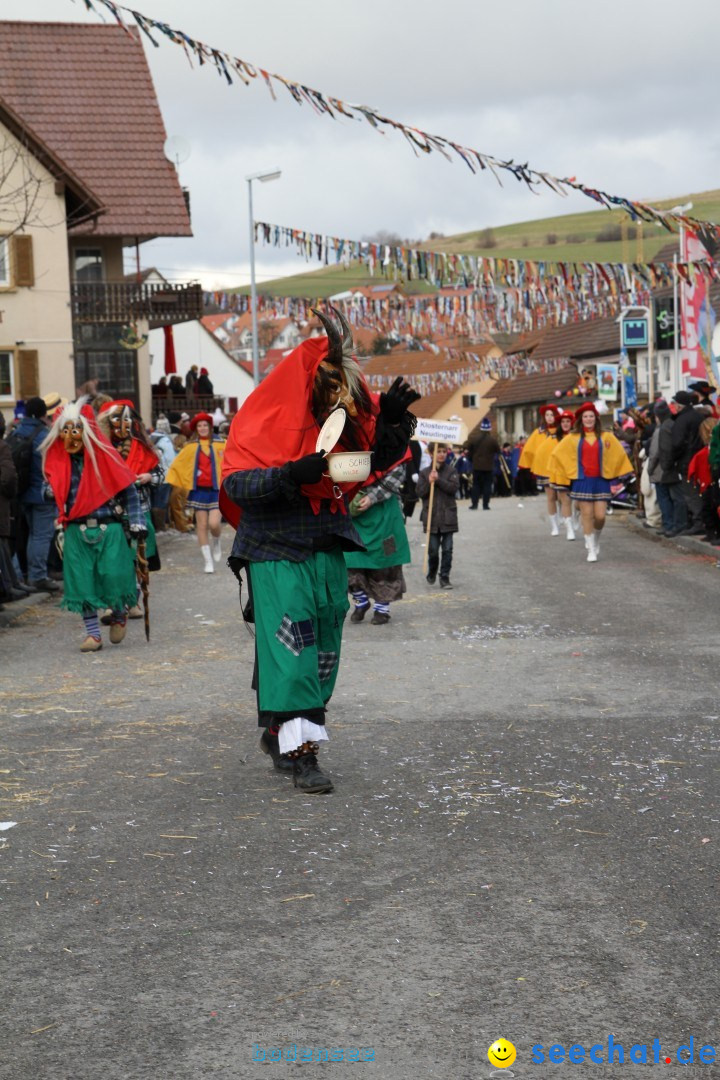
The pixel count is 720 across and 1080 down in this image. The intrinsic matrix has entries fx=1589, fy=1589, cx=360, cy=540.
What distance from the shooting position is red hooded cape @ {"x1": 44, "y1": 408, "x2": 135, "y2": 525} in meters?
11.8

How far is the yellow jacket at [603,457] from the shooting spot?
750 inches

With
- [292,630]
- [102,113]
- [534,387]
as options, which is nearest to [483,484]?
[102,113]

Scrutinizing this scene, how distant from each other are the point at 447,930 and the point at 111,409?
27.8ft

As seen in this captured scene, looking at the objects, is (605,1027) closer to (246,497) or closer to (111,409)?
(246,497)

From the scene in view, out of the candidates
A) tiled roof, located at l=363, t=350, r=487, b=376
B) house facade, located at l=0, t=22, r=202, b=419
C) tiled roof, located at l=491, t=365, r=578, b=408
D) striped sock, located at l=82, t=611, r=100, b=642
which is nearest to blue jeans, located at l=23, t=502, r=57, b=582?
striped sock, located at l=82, t=611, r=100, b=642

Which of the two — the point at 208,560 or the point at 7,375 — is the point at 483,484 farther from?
the point at 208,560

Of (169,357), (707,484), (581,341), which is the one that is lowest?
(707,484)

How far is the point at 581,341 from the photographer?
73000 mm

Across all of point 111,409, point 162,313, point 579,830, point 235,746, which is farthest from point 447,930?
point 162,313

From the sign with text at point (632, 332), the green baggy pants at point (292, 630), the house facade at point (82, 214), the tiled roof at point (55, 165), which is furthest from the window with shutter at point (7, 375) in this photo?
Answer: the green baggy pants at point (292, 630)

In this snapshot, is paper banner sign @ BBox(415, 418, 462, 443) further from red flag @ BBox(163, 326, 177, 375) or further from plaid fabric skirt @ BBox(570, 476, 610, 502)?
red flag @ BBox(163, 326, 177, 375)

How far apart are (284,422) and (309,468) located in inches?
14.2

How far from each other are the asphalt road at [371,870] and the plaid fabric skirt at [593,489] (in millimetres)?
8341

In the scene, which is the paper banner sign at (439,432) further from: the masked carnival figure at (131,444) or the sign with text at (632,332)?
the sign with text at (632,332)
